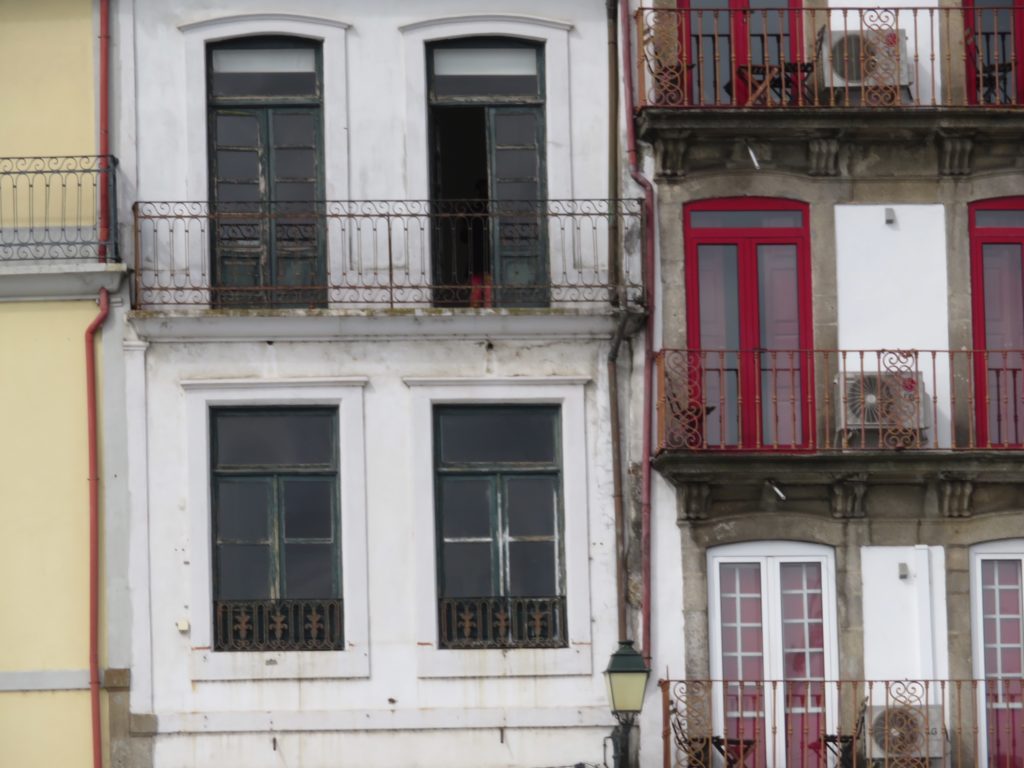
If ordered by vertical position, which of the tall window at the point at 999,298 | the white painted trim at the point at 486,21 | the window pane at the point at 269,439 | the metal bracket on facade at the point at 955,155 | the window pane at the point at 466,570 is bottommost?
the window pane at the point at 466,570

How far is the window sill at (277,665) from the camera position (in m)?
27.9

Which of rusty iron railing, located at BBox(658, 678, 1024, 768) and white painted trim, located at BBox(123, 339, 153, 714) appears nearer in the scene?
rusty iron railing, located at BBox(658, 678, 1024, 768)

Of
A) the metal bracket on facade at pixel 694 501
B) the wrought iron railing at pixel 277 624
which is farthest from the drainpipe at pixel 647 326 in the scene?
the wrought iron railing at pixel 277 624

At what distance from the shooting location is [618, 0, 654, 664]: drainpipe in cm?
2808

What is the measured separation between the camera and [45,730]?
91.0 ft

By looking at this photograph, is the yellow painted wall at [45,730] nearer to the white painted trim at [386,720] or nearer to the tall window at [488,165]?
the white painted trim at [386,720]

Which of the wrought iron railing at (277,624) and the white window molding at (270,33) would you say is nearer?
the wrought iron railing at (277,624)

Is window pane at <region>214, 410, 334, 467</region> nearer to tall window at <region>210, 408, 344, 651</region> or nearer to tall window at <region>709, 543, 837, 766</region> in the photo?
tall window at <region>210, 408, 344, 651</region>

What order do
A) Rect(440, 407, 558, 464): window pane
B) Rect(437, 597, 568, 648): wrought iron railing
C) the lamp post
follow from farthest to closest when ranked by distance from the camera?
1. Rect(440, 407, 558, 464): window pane
2. Rect(437, 597, 568, 648): wrought iron railing
3. the lamp post

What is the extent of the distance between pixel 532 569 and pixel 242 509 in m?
2.79

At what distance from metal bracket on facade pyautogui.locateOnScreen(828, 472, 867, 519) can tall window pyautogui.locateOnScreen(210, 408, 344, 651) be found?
15.3 ft

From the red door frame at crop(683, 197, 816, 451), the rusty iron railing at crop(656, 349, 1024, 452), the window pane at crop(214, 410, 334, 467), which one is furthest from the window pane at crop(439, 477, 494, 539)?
the red door frame at crop(683, 197, 816, 451)

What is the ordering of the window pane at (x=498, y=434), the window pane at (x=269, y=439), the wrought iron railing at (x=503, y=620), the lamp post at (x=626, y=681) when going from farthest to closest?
the window pane at (x=498, y=434), the window pane at (x=269, y=439), the wrought iron railing at (x=503, y=620), the lamp post at (x=626, y=681)

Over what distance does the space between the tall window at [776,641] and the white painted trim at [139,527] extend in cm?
528
